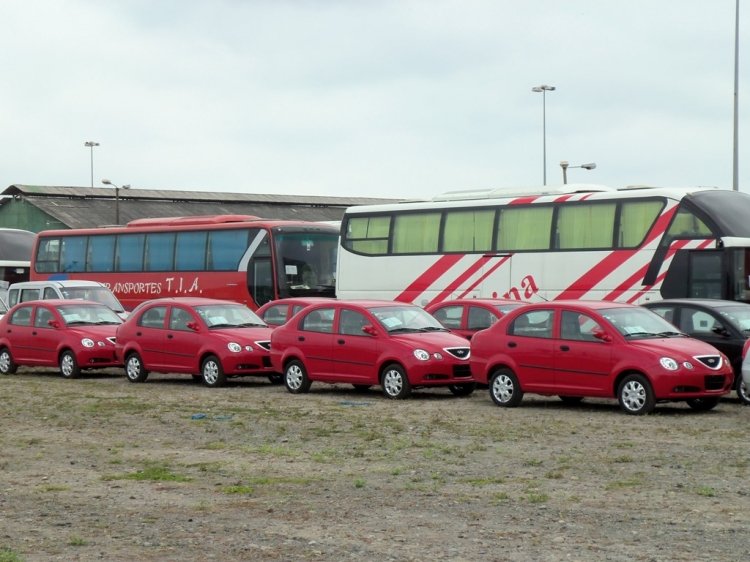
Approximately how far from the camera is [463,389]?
74.6 feet

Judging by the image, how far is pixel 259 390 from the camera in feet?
79.5

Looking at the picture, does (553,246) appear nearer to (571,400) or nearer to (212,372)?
(212,372)

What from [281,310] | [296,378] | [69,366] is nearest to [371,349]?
[296,378]

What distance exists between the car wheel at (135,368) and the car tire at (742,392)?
10903 mm

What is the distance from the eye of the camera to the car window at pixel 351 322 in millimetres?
22203

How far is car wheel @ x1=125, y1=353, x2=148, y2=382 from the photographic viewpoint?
26.3 metres

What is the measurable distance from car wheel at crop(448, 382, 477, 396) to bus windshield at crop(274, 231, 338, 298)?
1513 cm

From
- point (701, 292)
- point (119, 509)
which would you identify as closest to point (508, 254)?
point (701, 292)

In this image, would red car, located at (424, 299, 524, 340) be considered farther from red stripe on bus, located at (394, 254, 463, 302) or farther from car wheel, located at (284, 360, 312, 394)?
red stripe on bus, located at (394, 254, 463, 302)

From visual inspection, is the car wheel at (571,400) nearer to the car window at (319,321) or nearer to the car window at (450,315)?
the car window at (319,321)

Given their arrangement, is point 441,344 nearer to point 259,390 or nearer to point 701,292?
point 259,390

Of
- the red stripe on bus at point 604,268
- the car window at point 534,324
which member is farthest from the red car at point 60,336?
the car window at point 534,324

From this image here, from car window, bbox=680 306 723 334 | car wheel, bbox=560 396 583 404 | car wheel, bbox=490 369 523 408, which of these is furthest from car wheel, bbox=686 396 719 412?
car wheel, bbox=490 369 523 408

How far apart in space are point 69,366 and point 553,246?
10.6 m
